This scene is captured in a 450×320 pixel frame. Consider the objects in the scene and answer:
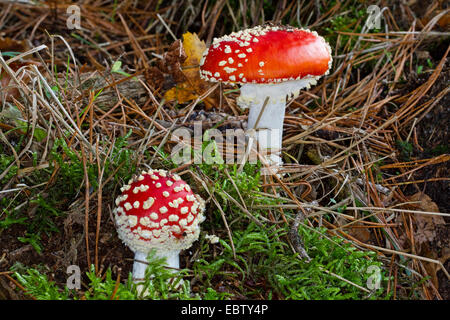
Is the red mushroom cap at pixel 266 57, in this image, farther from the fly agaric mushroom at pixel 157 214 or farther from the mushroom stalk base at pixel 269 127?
the fly agaric mushroom at pixel 157 214

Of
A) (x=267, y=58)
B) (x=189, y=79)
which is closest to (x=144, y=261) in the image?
(x=267, y=58)

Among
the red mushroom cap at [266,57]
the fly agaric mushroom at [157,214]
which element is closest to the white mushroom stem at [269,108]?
the red mushroom cap at [266,57]

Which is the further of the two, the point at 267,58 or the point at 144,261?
the point at 267,58

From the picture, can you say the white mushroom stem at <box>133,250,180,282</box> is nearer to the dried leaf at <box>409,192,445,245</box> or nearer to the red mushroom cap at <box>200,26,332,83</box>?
the red mushroom cap at <box>200,26,332,83</box>

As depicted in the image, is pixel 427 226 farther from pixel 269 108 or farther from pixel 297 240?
pixel 269 108

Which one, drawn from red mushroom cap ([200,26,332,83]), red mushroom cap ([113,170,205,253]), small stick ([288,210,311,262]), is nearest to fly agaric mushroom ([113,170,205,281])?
red mushroom cap ([113,170,205,253])

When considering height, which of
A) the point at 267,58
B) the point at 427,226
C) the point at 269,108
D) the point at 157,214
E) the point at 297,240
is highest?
the point at 267,58
